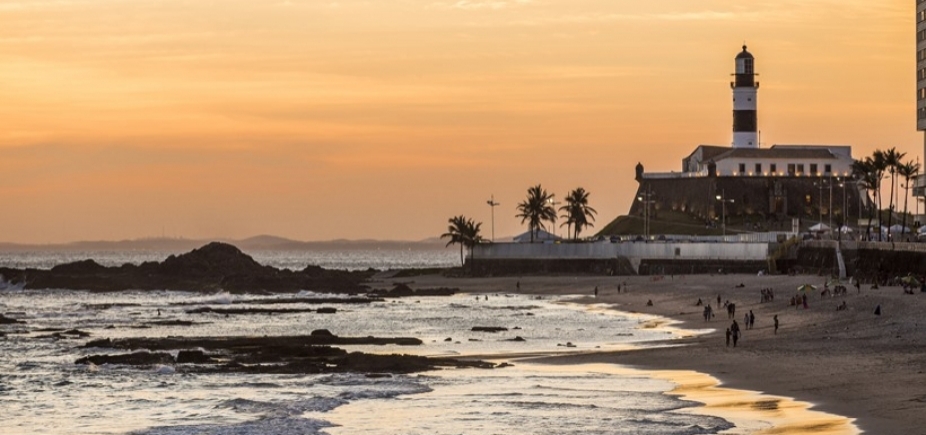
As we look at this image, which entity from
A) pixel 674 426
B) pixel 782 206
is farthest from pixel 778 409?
pixel 782 206

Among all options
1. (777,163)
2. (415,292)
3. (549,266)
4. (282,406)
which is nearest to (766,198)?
(777,163)

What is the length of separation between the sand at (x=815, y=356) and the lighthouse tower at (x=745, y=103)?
8197cm

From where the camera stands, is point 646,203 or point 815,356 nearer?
point 815,356

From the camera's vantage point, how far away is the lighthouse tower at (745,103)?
17300 centimetres

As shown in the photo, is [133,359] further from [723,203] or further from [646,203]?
[646,203]

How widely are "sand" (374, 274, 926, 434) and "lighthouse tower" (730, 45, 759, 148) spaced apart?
3227 inches

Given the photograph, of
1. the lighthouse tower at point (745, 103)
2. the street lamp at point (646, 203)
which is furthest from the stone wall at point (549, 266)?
the lighthouse tower at point (745, 103)

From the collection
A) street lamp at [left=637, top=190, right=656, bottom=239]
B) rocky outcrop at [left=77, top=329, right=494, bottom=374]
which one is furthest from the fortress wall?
rocky outcrop at [left=77, top=329, right=494, bottom=374]

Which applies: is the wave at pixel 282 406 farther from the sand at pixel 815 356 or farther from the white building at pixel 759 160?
the white building at pixel 759 160

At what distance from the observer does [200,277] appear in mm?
153000

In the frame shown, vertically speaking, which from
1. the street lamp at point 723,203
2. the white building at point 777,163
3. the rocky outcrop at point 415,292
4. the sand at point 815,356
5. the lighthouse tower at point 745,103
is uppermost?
the lighthouse tower at point 745,103

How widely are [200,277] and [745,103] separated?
6799cm

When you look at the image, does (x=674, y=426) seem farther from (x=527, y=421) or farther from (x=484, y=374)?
(x=484, y=374)

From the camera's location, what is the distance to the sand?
1500 inches
